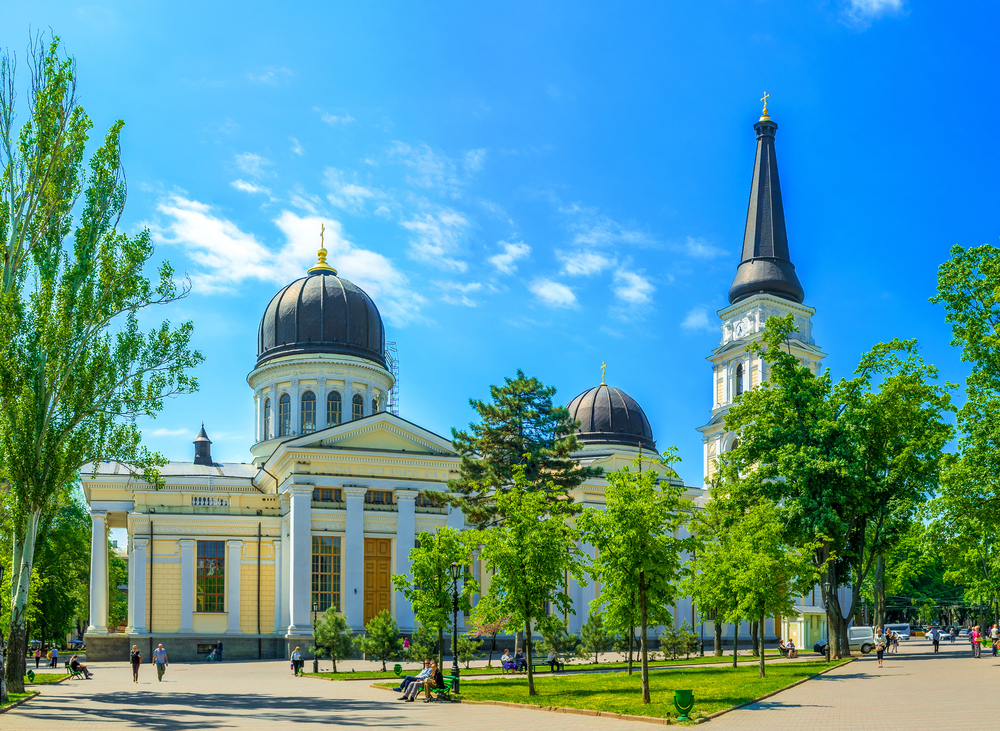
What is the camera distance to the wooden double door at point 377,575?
150 feet

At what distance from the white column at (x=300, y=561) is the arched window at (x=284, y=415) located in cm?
974

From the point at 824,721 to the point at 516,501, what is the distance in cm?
1063

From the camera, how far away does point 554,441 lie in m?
41.2

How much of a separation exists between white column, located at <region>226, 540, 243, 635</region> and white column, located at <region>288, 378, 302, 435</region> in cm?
817

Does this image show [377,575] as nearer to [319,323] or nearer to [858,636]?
[319,323]

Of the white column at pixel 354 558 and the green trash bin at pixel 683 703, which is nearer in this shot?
the green trash bin at pixel 683 703

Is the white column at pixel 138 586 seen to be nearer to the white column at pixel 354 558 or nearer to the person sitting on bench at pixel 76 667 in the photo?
the white column at pixel 354 558

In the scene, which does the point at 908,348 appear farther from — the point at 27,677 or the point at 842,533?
the point at 27,677

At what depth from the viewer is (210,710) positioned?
826 inches

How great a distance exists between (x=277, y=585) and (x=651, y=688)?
2711 cm

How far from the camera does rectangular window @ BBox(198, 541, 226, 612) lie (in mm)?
46688

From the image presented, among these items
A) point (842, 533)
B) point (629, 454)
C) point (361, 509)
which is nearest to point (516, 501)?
point (842, 533)

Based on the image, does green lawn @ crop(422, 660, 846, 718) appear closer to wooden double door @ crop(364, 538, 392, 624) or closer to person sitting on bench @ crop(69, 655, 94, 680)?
person sitting on bench @ crop(69, 655, 94, 680)

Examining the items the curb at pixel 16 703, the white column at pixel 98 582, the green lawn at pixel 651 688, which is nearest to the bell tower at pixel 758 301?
the green lawn at pixel 651 688
